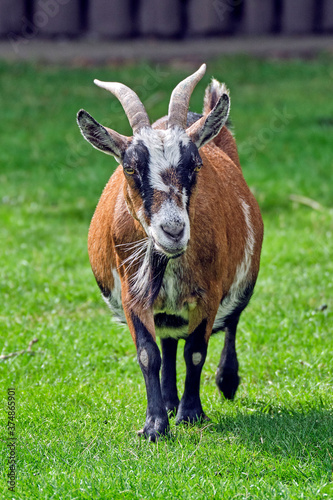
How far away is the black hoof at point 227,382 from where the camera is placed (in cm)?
561

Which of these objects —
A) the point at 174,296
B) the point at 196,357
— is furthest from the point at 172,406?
the point at 174,296

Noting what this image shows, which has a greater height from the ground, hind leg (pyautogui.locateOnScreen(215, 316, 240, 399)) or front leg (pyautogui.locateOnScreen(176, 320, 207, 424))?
front leg (pyautogui.locateOnScreen(176, 320, 207, 424))

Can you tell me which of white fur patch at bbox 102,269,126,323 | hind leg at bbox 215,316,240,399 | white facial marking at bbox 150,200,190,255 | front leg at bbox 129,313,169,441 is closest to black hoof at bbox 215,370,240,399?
hind leg at bbox 215,316,240,399

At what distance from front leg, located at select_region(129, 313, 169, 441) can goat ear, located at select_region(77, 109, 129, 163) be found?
0.94 metres

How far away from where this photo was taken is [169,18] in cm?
1711

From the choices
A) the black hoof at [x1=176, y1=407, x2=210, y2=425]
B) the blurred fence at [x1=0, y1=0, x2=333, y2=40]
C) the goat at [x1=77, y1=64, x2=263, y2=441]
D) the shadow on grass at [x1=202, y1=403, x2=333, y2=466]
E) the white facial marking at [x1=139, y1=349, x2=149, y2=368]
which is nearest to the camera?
the shadow on grass at [x1=202, y1=403, x2=333, y2=466]

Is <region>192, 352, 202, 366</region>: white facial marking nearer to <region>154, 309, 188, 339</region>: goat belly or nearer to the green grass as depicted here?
<region>154, 309, 188, 339</region>: goat belly

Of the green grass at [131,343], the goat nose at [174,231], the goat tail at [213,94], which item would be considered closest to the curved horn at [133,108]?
the goat nose at [174,231]

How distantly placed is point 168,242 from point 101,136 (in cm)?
78

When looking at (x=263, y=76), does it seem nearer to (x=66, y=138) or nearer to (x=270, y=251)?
(x=66, y=138)

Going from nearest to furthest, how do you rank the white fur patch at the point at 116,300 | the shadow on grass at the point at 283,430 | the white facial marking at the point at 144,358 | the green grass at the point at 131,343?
the green grass at the point at 131,343, the shadow on grass at the point at 283,430, the white facial marking at the point at 144,358, the white fur patch at the point at 116,300

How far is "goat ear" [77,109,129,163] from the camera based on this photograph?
4605mm

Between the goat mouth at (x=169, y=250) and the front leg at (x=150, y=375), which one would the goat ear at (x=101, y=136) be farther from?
the front leg at (x=150, y=375)

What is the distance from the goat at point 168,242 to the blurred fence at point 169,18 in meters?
12.2
